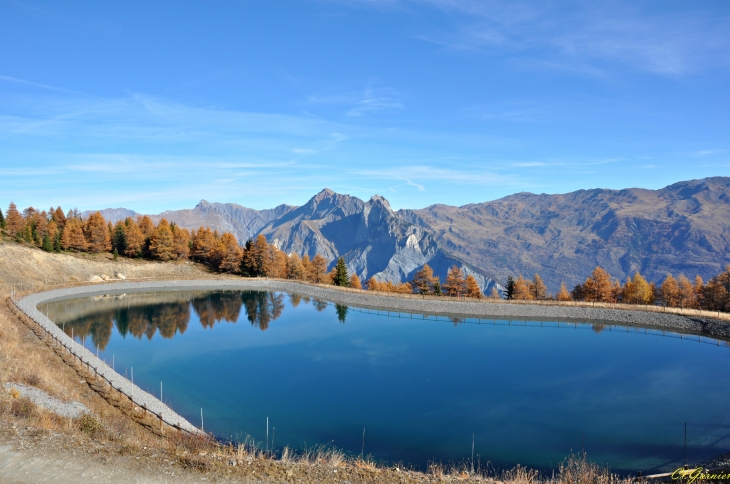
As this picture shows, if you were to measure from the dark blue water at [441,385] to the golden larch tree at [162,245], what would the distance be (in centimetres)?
3819

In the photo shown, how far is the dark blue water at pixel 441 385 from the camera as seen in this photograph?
68.3ft

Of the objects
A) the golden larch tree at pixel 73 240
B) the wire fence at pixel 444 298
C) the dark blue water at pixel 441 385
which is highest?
the golden larch tree at pixel 73 240

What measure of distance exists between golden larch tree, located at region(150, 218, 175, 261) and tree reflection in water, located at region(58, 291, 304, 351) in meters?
21.5

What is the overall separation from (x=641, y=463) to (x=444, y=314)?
39580 millimetres

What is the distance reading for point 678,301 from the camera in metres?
83.2

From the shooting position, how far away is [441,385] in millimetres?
29562

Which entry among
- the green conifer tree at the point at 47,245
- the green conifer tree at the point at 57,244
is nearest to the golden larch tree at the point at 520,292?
the green conifer tree at the point at 47,245

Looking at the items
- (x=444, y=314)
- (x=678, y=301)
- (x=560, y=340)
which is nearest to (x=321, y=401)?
(x=560, y=340)

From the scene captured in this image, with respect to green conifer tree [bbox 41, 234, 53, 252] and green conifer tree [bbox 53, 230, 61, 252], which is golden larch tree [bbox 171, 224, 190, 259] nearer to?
green conifer tree [bbox 53, 230, 61, 252]

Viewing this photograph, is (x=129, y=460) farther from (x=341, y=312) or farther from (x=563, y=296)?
→ (x=563, y=296)

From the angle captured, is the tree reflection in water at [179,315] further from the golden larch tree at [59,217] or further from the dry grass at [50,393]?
the golden larch tree at [59,217]

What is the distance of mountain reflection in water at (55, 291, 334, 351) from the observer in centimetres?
4645

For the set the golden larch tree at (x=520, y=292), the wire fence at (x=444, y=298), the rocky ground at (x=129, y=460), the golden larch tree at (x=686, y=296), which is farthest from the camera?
the golden larch tree at (x=520, y=292)

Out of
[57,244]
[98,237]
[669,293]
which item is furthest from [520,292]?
[57,244]
